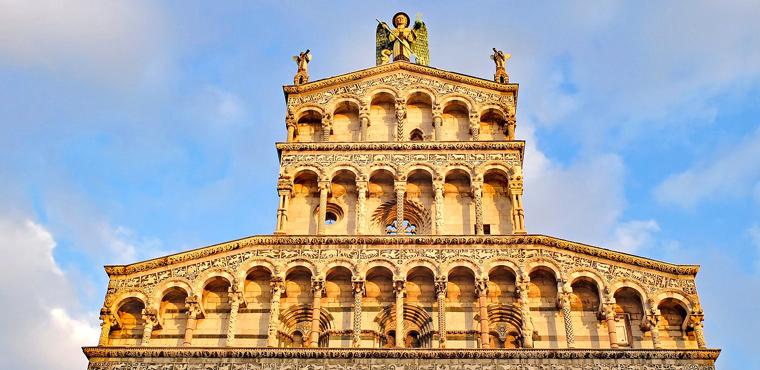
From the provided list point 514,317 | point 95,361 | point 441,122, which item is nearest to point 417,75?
point 441,122


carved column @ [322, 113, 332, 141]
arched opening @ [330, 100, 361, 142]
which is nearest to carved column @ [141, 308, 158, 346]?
carved column @ [322, 113, 332, 141]

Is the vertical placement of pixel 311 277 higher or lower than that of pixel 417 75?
lower

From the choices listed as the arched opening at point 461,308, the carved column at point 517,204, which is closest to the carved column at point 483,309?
the arched opening at point 461,308

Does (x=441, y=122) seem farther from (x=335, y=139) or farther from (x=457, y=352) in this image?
(x=457, y=352)

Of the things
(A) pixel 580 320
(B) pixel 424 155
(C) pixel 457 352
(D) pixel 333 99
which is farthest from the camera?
(D) pixel 333 99

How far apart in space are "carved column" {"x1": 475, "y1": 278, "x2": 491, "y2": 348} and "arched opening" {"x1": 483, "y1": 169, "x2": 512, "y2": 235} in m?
2.31

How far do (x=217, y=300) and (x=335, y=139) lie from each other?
5961mm

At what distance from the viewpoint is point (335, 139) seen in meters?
25.8

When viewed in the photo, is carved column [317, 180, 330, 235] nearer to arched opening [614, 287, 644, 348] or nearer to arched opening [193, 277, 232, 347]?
arched opening [193, 277, 232, 347]

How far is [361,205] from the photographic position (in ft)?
77.8

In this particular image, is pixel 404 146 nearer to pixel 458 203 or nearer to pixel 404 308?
pixel 458 203

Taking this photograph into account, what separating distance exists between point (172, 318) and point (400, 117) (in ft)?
26.6

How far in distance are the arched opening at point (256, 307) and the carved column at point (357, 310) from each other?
6.28 feet

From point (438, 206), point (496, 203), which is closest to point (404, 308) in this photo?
point (438, 206)
